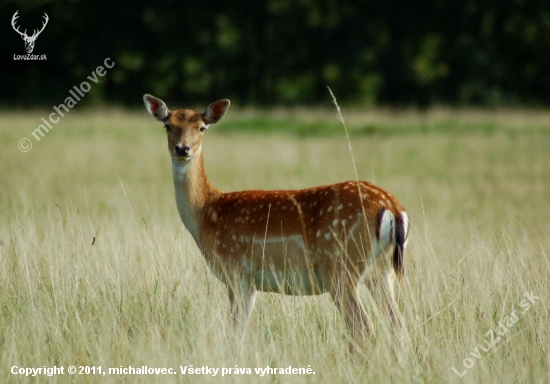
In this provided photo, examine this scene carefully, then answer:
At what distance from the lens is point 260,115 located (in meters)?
20.0

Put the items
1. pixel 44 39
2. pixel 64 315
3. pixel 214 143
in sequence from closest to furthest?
1. pixel 64 315
2. pixel 214 143
3. pixel 44 39

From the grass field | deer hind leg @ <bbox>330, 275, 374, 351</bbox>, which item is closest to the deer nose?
the grass field

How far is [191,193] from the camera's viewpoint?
511 centimetres

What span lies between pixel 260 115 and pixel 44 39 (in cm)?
1233

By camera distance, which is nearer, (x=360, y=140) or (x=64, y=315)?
(x=64, y=315)

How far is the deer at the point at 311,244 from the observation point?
419 centimetres

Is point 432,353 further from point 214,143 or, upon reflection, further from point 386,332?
point 214,143

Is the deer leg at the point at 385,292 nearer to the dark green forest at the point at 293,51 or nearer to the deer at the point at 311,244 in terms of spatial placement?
the deer at the point at 311,244

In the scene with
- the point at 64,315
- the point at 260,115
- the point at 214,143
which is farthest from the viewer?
the point at 260,115

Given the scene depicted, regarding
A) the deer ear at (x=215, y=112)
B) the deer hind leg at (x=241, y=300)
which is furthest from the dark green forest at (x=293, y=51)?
the deer hind leg at (x=241, y=300)

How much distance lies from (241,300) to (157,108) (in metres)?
1.68

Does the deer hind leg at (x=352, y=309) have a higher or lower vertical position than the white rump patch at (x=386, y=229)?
lower

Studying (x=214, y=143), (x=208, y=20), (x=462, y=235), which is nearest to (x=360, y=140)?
(x=214, y=143)

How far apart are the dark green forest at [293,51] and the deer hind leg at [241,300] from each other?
78.5ft
